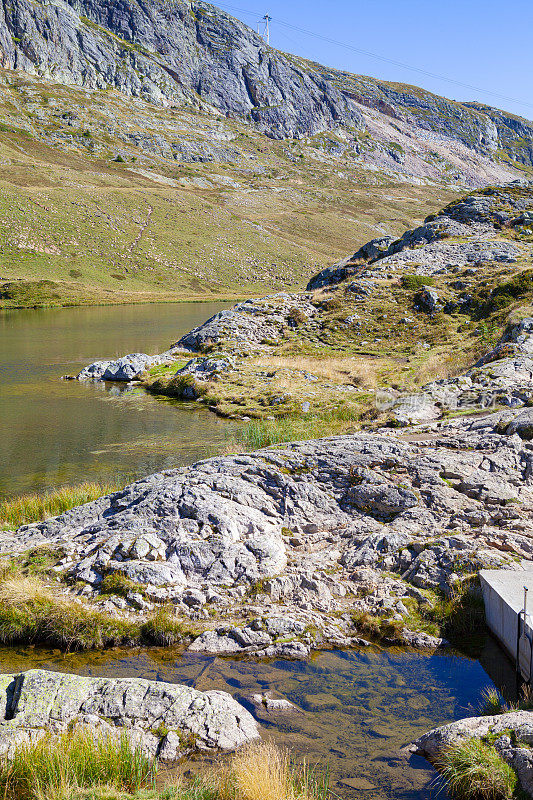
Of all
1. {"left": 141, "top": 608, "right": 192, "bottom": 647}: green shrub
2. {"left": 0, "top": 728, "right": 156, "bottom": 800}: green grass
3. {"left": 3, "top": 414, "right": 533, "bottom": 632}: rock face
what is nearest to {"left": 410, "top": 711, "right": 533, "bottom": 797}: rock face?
{"left": 3, "top": 414, "right": 533, "bottom": 632}: rock face

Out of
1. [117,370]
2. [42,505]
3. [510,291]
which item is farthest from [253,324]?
[42,505]

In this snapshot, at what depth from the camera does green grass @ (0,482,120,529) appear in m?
17.7

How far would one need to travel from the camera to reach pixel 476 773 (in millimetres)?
7320

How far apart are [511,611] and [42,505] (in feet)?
48.3

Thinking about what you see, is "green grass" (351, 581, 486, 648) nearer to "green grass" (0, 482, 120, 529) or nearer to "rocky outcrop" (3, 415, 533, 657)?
"rocky outcrop" (3, 415, 533, 657)

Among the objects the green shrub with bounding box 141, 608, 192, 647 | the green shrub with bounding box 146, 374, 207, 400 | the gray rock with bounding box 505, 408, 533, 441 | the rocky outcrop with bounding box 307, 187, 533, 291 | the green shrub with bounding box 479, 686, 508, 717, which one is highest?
the rocky outcrop with bounding box 307, 187, 533, 291

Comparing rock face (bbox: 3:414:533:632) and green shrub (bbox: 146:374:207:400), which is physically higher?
rock face (bbox: 3:414:533:632)

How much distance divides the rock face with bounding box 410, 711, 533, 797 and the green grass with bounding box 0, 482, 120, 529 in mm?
12954

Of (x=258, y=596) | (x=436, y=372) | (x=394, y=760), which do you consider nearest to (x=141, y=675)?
(x=258, y=596)

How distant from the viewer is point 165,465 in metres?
24.7


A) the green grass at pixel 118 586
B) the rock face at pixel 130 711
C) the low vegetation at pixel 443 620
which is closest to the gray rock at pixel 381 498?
the low vegetation at pixel 443 620

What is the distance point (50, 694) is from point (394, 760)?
5.46 meters

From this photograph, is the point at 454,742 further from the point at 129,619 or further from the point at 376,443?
the point at 376,443

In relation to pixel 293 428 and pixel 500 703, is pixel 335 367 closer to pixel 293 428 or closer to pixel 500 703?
pixel 293 428
